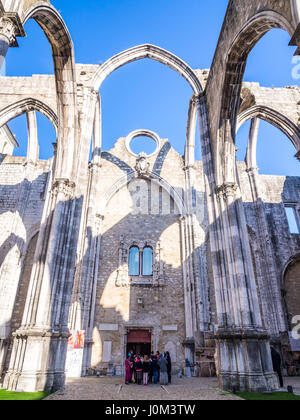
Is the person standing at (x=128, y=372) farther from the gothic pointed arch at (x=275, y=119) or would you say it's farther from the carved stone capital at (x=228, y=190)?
the gothic pointed arch at (x=275, y=119)

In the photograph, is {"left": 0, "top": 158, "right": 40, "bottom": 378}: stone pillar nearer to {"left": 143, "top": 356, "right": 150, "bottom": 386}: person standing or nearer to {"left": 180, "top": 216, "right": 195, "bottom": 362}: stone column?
{"left": 143, "top": 356, "right": 150, "bottom": 386}: person standing

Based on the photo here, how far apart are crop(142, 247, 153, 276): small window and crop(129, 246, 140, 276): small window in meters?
0.30

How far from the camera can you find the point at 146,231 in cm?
1410

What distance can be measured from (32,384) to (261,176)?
1426 cm

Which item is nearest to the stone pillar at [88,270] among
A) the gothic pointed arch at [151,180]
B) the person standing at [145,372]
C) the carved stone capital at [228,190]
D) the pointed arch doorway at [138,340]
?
the gothic pointed arch at [151,180]

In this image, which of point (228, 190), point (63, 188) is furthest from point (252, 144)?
point (63, 188)

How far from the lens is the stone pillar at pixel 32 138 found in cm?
1341

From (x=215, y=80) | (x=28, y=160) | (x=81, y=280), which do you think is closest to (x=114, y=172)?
(x=28, y=160)

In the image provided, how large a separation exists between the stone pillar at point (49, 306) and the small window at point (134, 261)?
20.6 ft

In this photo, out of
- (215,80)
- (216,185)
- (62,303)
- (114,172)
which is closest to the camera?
(62,303)

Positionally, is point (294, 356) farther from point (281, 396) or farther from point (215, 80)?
point (215, 80)

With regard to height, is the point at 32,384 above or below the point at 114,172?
below

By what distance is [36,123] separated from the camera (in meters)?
13.7

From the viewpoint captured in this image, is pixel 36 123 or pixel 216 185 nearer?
pixel 216 185
